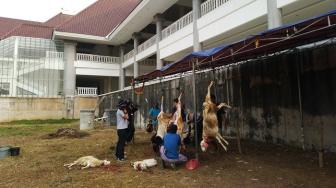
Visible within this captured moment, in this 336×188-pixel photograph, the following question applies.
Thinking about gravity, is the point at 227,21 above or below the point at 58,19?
below

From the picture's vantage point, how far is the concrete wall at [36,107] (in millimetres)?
19953

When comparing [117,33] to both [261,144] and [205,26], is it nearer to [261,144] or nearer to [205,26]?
[205,26]

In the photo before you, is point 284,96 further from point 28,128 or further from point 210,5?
point 28,128

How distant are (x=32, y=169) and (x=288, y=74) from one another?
236 inches

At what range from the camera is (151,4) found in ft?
53.2

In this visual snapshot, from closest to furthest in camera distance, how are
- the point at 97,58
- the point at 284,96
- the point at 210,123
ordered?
1. the point at 210,123
2. the point at 284,96
3. the point at 97,58

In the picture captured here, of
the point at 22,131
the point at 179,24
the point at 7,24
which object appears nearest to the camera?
the point at 22,131

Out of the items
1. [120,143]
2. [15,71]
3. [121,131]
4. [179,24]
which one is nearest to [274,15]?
[121,131]

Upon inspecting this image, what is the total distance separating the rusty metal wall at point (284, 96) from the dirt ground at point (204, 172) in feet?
1.37

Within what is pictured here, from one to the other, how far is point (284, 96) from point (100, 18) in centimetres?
2121

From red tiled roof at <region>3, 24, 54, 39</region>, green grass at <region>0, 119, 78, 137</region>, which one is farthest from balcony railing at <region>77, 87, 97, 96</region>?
red tiled roof at <region>3, 24, 54, 39</region>

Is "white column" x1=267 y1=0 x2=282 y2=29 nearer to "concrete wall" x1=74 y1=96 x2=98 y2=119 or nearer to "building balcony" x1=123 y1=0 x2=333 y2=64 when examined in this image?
"building balcony" x1=123 y1=0 x2=333 y2=64

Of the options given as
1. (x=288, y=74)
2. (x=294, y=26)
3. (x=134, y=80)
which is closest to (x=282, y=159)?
(x=288, y=74)

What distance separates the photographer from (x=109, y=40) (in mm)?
23844
